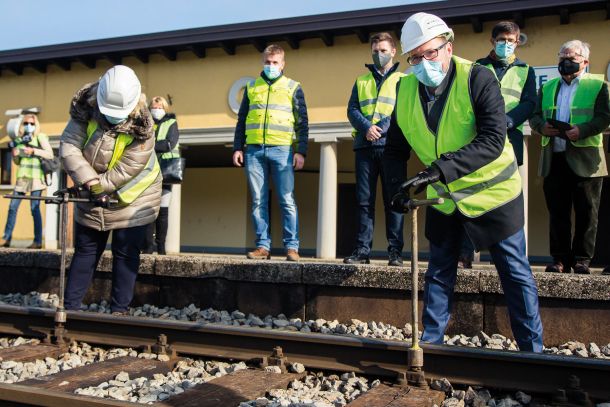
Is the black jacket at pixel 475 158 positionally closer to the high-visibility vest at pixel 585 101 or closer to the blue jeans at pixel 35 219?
the high-visibility vest at pixel 585 101

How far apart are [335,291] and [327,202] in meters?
11.3

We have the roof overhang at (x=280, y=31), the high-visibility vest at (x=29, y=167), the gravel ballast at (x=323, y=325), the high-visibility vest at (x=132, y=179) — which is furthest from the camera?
the roof overhang at (x=280, y=31)

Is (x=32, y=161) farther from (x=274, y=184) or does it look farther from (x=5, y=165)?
(x=5, y=165)

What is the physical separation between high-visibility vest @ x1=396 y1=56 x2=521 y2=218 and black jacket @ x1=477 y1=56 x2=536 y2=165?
1775 mm

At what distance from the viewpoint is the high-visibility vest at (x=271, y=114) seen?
705cm

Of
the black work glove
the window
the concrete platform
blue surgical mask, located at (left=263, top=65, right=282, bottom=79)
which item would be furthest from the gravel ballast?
the window

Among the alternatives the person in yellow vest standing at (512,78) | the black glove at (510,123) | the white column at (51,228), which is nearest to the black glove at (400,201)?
the black glove at (510,123)

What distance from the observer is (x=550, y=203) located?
19.9 feet

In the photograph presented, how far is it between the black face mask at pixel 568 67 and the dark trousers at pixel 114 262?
156 inches

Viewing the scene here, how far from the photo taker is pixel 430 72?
3869 millimetres

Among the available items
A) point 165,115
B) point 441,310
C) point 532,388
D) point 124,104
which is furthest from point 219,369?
point 165,115

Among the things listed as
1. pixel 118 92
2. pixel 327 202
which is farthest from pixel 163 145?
pixel 327 202

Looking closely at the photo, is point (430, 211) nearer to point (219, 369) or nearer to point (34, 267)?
point (219, 369)

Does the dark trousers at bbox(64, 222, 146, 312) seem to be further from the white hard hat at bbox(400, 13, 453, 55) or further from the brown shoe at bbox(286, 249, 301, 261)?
the white hard hat at bbox(400, 13, 453, 55)
